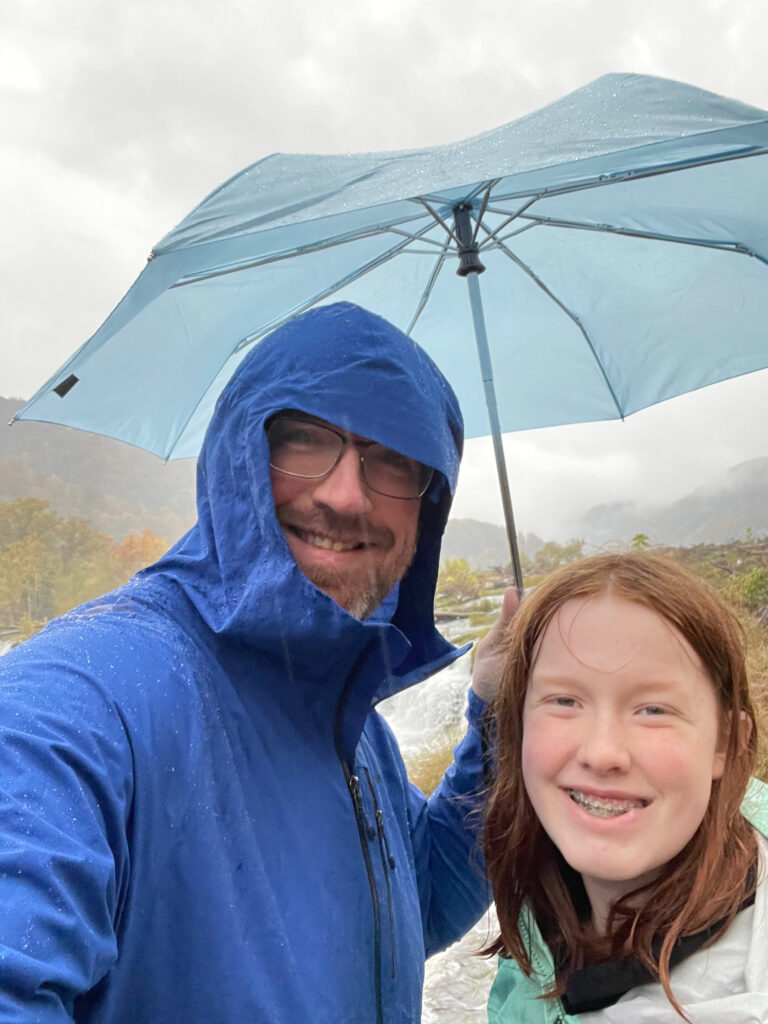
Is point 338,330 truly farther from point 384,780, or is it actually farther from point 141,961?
point 141,961

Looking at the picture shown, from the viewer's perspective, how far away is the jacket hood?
1.29m

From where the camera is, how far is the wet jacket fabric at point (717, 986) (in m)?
1.14

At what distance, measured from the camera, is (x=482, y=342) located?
99.9 inches

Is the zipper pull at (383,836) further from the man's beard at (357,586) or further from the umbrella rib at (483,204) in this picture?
the umbrella rib at (483,204)

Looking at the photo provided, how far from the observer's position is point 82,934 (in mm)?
732

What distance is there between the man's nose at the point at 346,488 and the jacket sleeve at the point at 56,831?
66 centimetres

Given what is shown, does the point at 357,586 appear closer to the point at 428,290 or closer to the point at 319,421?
the point at 319,421

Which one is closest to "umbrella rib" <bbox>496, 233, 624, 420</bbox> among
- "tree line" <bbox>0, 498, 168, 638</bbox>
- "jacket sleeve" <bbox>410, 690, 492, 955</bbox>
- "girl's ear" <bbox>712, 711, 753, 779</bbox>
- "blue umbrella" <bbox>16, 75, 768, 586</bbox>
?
"blue umbrella" <bbox>16, 75, 768, 586</bbox>

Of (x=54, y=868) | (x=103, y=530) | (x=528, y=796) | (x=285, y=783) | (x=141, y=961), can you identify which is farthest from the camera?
(x=103, y=530)

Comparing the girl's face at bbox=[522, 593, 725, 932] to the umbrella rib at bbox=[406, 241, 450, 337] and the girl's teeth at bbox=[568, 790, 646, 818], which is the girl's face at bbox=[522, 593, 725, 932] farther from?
the umbrella rib at bbox=[406, 241, 450, 337]

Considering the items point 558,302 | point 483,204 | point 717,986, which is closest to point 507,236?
point 558,302

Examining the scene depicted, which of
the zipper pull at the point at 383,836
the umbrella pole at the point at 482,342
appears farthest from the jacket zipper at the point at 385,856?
the umbrella pole at the point at 482,342

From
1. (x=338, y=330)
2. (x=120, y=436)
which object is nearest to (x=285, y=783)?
(x=338, y=330)

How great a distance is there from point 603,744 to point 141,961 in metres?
0.78
